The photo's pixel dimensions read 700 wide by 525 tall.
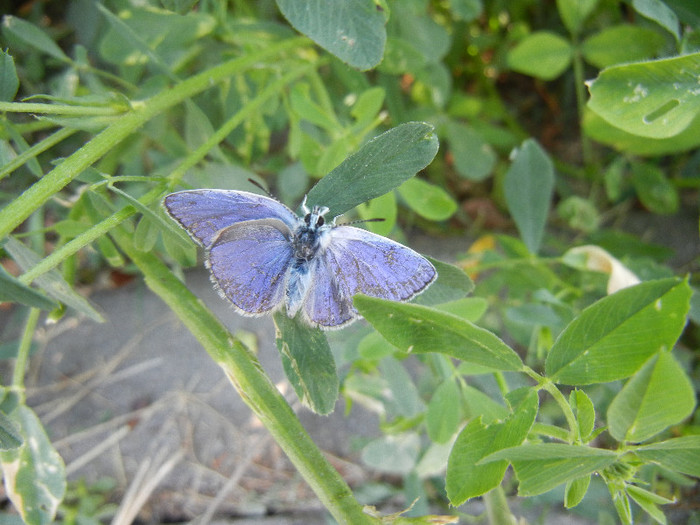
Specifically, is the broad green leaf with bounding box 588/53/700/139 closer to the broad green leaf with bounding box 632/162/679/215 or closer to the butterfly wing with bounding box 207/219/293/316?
the butterfly wing with bounding box 207/219/293/316

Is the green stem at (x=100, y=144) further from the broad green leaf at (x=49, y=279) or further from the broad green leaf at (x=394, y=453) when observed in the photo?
the broad green leaf at (x=394, y=453)

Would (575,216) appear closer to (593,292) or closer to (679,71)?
(593,292)

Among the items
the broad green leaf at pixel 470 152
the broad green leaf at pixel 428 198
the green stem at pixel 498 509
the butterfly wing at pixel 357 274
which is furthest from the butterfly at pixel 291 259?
the broad green leaf at pixel 470 152

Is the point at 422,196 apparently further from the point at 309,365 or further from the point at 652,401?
the point at 652,401

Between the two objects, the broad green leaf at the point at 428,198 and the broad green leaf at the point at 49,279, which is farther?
the broad green leaf at the point at 428,198

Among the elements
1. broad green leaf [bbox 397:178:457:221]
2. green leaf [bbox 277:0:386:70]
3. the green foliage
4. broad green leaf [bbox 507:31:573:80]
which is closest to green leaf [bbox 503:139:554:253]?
the green foliage

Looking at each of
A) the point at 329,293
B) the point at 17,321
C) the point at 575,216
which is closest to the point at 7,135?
the point at 329,293
